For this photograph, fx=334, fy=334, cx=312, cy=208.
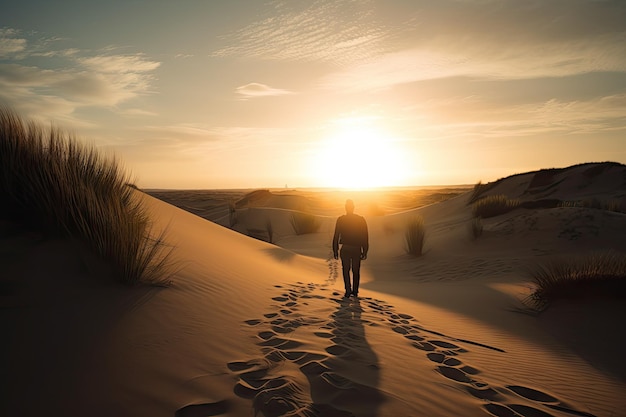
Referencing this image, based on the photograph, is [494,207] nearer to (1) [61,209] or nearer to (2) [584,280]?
(2) [584,280]

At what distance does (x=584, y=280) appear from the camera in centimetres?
542

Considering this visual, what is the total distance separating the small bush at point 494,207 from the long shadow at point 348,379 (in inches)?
493

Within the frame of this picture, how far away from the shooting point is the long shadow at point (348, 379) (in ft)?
7.36

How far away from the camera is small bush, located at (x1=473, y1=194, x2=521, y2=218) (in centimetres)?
1390

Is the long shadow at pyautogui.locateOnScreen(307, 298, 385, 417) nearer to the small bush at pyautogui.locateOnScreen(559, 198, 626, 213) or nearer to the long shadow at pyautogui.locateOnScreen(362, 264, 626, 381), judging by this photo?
the long shadow at pyautogui.locateOnScreen(362, 264, 626, 381)

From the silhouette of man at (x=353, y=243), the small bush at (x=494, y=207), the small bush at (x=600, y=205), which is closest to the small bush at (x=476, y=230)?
the small bush at (x=494, y=207)

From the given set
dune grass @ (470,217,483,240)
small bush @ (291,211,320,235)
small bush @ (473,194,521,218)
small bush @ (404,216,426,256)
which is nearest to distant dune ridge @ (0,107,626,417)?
small bush @ (404,216,426,256)

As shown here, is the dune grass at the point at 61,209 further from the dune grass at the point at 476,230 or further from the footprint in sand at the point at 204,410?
the dune grass at the point at 476,230

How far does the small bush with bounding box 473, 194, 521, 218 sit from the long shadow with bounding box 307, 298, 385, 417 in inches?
493

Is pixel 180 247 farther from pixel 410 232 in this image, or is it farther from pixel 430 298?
pixel 410 232

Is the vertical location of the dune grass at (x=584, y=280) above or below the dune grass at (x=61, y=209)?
below

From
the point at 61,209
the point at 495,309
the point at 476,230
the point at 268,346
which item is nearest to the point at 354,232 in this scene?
the point at 495,309

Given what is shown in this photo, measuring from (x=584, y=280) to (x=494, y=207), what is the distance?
9620 mm

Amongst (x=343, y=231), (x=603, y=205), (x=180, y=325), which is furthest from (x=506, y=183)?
(x=180, y=325)
